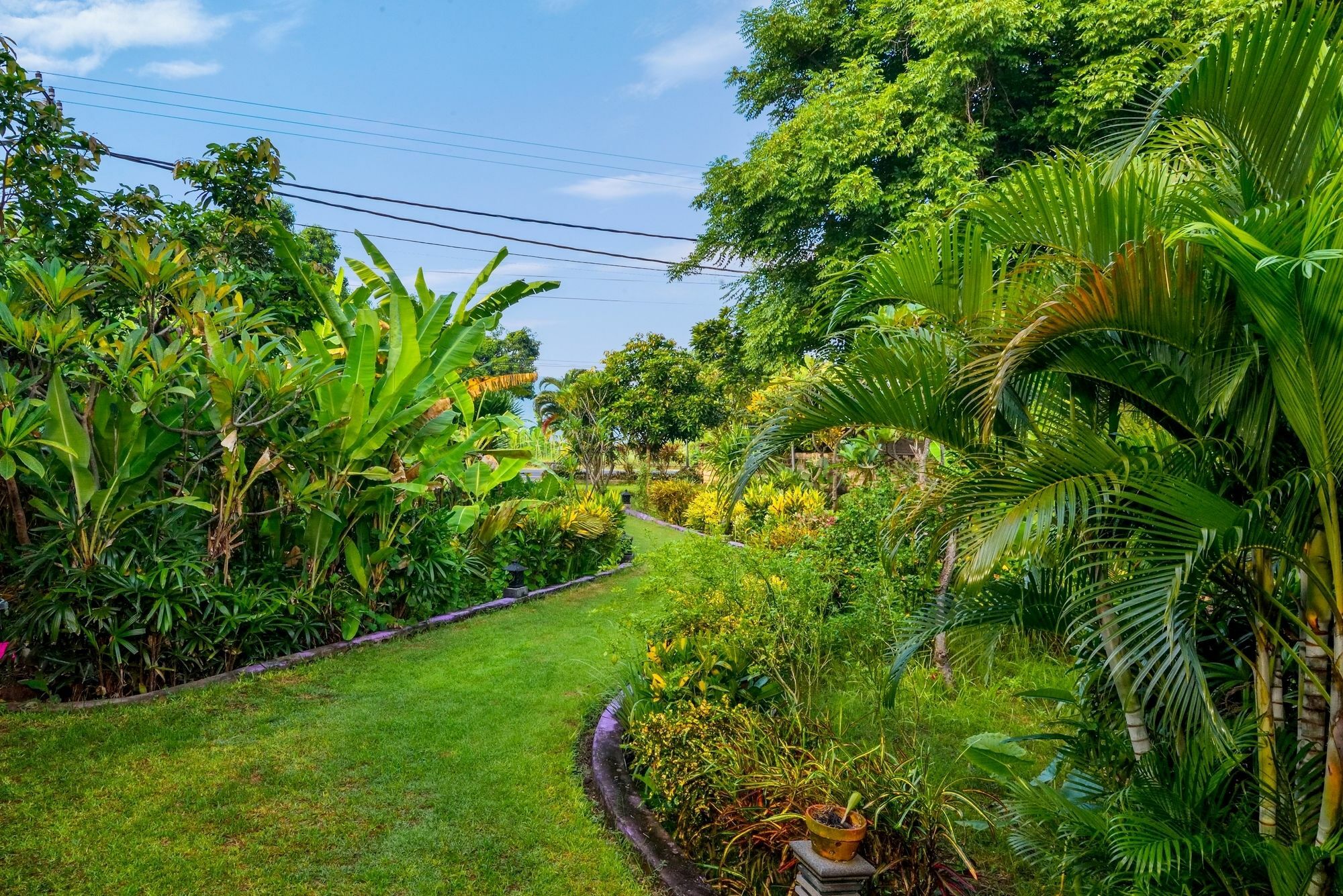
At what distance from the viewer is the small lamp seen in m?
8.18

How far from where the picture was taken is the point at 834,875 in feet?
7.89

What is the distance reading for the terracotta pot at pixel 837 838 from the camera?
95.9 inches

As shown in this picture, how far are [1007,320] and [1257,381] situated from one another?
67cm

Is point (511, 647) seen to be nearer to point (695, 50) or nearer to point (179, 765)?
point (179, 765)

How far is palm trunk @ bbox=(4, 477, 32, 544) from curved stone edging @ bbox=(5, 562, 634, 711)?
1.05 metres

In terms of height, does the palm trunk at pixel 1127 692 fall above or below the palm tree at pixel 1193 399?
below

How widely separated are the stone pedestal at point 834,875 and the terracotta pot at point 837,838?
2 cm

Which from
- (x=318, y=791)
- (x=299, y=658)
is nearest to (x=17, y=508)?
(x=299, y=658)

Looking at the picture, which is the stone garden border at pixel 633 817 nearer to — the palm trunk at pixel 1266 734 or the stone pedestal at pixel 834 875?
the stone pedestal at pixel 834 875

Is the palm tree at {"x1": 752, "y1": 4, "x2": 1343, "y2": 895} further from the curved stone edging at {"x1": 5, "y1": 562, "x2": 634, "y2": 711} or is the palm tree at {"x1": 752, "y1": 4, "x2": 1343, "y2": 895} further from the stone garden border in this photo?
the curved stone edging at {"x1": 5, "y1": 562, "x2": 634, "y2": 711}

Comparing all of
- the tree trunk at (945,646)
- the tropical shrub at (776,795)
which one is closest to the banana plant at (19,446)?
the tropical shrub at (776,795)

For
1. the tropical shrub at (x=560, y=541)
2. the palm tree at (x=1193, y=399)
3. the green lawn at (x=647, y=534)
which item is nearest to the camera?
the palm tree at (x=1193, y=399)

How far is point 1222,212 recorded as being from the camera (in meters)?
2.24

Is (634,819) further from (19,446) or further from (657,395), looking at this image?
(657,395)
